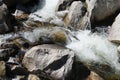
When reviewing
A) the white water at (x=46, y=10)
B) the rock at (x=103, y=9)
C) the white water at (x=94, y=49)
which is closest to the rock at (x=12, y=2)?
the white water at (x=46, y=10)

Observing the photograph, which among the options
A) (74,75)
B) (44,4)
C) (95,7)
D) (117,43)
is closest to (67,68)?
(74,75)

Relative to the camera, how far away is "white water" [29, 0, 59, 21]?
12523mm

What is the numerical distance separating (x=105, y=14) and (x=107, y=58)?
7.65 feet

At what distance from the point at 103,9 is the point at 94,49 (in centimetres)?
197

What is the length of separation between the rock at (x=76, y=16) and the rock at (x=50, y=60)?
2.46m

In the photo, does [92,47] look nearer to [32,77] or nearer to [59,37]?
[59,37]

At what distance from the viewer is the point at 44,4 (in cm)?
1384

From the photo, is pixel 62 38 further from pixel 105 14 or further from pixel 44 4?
pixel 44 4

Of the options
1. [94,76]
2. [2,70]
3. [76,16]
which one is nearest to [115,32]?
[76,16]

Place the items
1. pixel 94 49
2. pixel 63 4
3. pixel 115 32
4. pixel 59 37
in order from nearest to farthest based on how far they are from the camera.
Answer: pixel 94 49 → pixel 59 37 → pixel 115 32 → pixel 63 4

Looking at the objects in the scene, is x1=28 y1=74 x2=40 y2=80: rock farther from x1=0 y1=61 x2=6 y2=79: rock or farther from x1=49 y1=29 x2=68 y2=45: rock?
x1=49 y1=29 x2=68 y2=45: rock

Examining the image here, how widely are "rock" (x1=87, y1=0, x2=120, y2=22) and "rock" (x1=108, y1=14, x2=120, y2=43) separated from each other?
1.67ft

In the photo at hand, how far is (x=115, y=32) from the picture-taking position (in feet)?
35.1

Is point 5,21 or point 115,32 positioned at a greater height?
point 5,21
